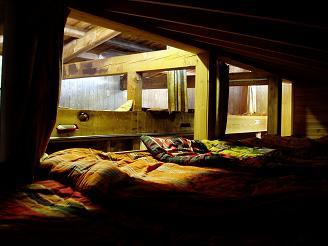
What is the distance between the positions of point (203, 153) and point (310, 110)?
189 inches

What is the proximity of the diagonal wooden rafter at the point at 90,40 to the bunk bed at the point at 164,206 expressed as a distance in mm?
3087

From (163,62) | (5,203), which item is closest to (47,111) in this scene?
(5,203)

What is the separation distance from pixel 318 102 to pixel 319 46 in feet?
15.9

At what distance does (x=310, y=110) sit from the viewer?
7262mm

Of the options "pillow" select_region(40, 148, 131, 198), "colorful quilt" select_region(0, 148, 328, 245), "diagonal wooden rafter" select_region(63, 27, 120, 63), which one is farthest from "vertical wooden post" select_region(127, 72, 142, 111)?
"colorful quilt" select_region(0, 148, 328, 245)

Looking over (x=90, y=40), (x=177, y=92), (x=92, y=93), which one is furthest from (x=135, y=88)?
(x=92, y=93)

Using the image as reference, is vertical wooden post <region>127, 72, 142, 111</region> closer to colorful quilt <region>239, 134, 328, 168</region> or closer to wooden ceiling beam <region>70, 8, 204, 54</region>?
wooden ceiling beam <region>70, 8, 204, 54</region>

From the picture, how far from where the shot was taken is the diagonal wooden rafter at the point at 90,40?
5.18 meters

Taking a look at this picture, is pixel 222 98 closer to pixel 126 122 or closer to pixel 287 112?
pixel 126 122

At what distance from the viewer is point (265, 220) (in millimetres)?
1375

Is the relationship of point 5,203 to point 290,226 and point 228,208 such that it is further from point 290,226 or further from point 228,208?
point 290,226

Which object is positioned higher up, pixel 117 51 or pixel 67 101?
pixel 117 51

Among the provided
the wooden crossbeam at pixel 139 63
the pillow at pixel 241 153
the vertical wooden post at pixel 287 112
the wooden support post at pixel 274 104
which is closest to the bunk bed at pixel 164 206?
the pillow at pixel 241 153

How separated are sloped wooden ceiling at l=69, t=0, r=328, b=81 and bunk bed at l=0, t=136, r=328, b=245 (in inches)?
42.9
